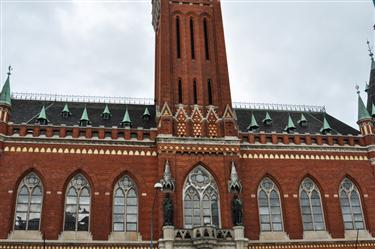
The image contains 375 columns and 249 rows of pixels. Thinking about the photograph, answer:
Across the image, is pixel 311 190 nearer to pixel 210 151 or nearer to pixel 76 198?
pixel 210 151

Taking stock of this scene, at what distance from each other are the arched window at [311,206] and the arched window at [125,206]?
14664 millimetres

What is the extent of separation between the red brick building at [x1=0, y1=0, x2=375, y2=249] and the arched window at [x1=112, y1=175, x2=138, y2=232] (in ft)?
0.28

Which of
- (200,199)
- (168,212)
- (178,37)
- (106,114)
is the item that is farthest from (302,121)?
(106,114)

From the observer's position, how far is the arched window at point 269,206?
40.1 metres

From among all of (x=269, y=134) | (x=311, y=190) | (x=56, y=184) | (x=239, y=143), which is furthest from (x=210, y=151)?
(x=56, y=184)

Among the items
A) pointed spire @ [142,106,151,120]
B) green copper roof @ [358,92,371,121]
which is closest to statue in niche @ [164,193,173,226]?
pointed spire @ [142,106,151,120]

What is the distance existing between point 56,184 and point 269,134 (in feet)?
62.7

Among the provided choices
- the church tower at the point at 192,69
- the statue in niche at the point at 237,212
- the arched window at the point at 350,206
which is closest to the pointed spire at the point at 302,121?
the arched window at the point at 350,206

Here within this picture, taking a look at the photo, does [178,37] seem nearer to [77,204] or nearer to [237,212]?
[237,212]

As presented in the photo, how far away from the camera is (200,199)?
39.0 metres

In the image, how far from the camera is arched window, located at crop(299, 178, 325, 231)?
134ft

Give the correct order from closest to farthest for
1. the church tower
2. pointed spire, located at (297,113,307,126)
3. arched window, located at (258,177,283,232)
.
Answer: arched window, located at (258,177,283,232) → the church tower → pointed spire, located at (297,113,307,126)

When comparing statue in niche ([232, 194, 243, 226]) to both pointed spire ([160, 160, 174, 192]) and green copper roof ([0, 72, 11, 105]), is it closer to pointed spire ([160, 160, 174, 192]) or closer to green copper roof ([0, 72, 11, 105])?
pointed spire ([160, 160, 174, 192])

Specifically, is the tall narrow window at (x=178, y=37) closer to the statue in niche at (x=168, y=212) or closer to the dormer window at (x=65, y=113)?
the dormer window at (x=65, y=113)
